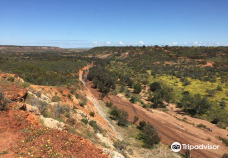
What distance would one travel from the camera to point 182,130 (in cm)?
1698

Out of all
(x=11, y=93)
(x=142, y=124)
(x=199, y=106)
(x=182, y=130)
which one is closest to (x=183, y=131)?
(x=182, y=130)

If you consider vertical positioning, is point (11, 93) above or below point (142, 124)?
above

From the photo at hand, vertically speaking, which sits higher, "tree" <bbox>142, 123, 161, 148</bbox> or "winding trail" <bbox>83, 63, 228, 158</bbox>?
"tree" <bbox>142, 123, 161, 148</bbox>

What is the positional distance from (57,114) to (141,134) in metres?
9.37

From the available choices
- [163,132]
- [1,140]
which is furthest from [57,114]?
[163,132]

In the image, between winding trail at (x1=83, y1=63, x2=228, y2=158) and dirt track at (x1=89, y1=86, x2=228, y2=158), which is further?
dirt track at (x1=89, y1=86, x2=228, y2=158)

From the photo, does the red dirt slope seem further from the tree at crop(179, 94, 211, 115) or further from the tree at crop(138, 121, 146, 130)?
the tree at crop(179, 94, 211, 115)

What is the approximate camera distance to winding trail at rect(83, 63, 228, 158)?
13564 millimetres

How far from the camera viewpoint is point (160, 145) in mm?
13625

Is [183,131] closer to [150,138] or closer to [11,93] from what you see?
[150,138]

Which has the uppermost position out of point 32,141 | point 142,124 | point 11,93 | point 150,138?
point 11,93

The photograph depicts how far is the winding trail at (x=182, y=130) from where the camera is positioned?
13564mm

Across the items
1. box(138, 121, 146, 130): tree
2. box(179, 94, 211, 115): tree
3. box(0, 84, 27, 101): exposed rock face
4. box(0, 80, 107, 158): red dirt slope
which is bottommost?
box(138, 121, 146, 130): tree

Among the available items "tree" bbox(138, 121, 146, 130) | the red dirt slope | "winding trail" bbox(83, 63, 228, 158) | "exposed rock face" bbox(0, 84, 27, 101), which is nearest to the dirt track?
"winding trail" bbox(83, 63, 228, 158)
